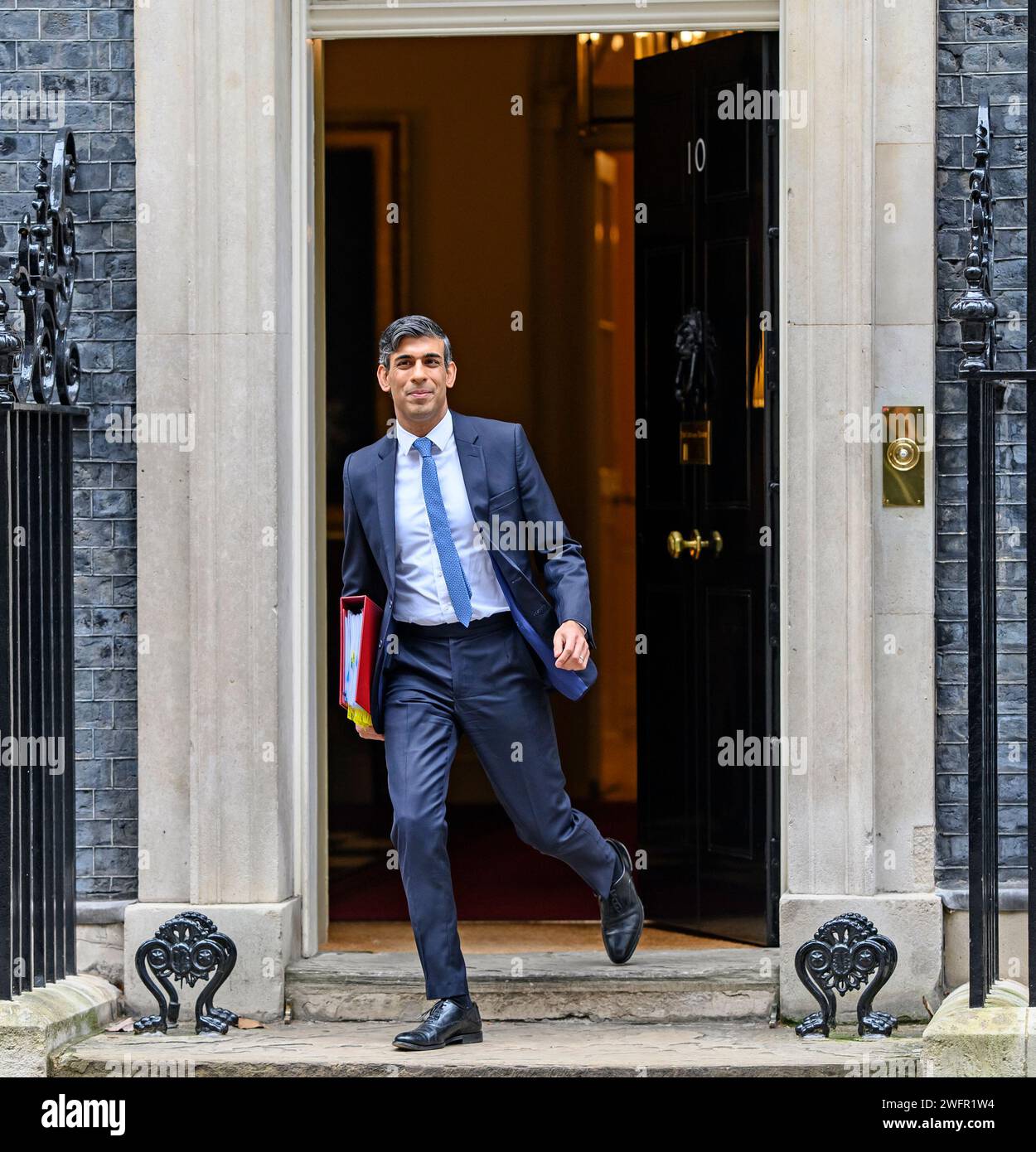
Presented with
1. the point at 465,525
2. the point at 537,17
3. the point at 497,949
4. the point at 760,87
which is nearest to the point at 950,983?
the point at 497,949

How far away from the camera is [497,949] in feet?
21.7

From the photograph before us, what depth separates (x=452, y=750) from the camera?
225 inches

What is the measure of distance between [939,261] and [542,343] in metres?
A: 3.57

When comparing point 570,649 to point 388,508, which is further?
point 388,508

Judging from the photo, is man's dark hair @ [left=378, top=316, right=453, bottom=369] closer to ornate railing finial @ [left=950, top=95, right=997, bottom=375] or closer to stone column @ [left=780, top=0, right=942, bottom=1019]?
stone column @ [left=780, top=0, right=942, bottom=1019]

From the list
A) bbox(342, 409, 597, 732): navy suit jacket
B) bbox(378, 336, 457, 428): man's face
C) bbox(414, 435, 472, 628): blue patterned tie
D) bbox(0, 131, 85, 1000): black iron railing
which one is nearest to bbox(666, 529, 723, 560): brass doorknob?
bbox(342, 409, 597, 732): navy suit jacket
